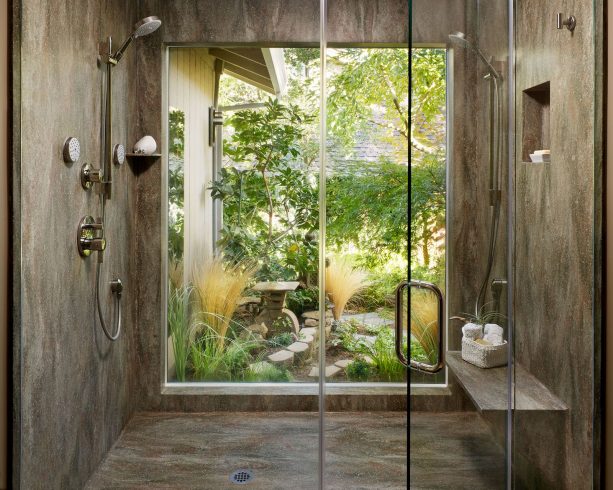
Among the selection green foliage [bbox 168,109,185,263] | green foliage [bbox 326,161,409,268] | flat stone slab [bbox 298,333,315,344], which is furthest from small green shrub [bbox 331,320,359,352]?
green foliage [bbox 168,109,185,263]

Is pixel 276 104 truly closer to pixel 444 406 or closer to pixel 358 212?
pixel 358 212

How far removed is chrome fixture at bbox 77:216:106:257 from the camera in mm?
2365

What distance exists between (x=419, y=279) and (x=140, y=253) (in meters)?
1.84

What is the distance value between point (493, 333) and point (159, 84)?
2.16 meters

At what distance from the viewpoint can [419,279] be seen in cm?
164

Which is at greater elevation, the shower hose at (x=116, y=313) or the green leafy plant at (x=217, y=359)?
the shower hose at (x=116, y=313)

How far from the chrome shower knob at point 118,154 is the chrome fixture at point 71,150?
0.48 meters

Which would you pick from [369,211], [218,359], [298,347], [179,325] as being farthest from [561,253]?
[179,325]

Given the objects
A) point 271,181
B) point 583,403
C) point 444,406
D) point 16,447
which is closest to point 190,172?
point 271,181

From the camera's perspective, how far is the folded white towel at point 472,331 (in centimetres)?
161

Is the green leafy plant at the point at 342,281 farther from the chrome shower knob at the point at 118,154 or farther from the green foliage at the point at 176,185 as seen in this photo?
the chrome shower knob at the point at 118,154

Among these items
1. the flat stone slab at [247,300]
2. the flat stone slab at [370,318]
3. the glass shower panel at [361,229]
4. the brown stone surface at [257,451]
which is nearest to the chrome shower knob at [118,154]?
the flat stone slab at [247,300]

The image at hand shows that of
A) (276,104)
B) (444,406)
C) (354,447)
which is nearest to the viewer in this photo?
(444,406)

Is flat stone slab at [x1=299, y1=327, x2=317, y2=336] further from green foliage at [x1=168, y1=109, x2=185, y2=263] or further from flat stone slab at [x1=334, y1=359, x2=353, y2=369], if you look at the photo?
green foliage at [x1=168, y1=109, x2=185, y2=263]
